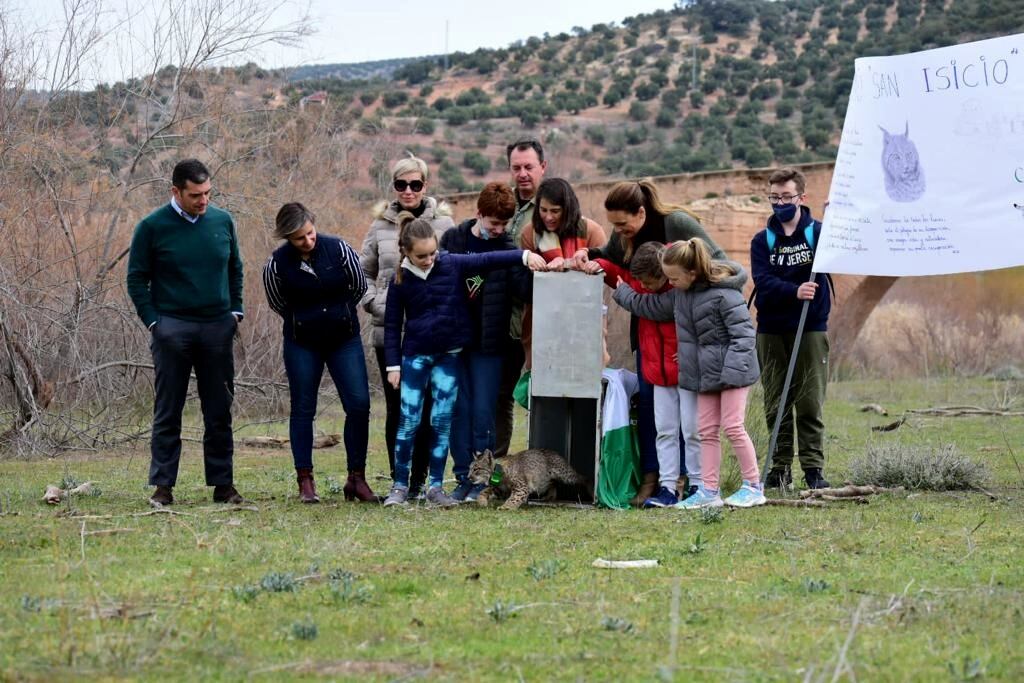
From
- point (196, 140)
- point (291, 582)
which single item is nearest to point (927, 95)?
point (291, 582)

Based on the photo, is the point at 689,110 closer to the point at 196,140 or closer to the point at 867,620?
the point at 196,140

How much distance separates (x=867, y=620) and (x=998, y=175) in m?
4.49

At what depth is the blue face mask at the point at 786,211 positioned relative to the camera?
923 cm

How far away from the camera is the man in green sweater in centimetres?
813

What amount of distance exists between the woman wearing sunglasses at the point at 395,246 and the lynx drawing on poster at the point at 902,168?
113 inches

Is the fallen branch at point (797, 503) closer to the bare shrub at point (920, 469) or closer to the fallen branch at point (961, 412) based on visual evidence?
the bare shrub at point (920, 469)

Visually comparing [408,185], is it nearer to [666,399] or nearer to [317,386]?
[317,386]

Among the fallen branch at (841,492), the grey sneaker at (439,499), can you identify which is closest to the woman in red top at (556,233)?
the grey sneaker at (439,499)

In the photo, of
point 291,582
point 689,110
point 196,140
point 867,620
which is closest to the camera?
point 867,620

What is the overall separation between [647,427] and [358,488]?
5.98 feet

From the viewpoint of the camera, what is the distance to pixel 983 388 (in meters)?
21.2

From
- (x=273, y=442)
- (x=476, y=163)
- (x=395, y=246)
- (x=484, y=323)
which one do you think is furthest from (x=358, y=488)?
(x=476, y=163)

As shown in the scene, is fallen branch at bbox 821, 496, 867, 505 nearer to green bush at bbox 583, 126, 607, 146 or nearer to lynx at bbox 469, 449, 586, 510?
lynx at bbox 469, 449, 586, 510

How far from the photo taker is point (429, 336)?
8.23 meters
